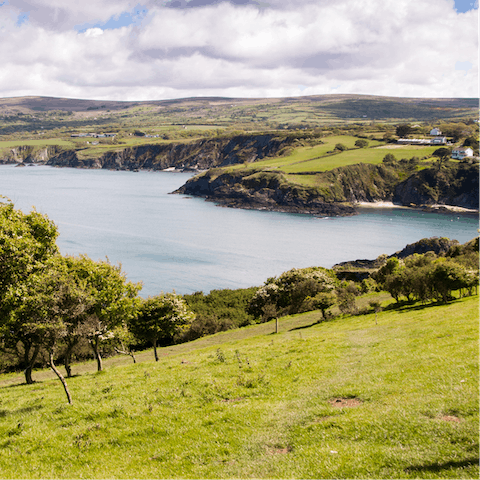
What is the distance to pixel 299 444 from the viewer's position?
1182 centimetres

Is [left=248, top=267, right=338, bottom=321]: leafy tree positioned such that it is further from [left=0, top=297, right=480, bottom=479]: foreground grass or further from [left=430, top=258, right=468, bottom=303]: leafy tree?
[left=0, top=297, right=480, bottom=479]: foreground grass

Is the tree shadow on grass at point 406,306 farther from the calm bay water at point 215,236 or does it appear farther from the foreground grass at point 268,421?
the calm bay water at point 215,236

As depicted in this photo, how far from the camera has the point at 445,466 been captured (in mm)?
9336

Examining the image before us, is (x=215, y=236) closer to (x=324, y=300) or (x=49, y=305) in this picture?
(x=324, y=300)

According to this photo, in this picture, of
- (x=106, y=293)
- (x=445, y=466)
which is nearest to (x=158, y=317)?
(x=106, y=293)

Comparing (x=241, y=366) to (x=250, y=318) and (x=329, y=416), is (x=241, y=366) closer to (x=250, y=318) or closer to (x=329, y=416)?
(x=329, y=416)

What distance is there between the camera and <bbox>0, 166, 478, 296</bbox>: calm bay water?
104312 mm

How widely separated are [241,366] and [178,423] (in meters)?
7.05

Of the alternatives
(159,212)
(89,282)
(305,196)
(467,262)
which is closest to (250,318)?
(467,262)

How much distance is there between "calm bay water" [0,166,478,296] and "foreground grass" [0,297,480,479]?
217 ft

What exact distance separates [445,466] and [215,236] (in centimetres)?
13088

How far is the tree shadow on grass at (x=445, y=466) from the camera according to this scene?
9.22 meters

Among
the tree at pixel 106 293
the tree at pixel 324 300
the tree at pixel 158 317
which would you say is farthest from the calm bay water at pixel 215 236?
the tree at pixel 106 293

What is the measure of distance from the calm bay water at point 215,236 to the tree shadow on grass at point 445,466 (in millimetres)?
76577
